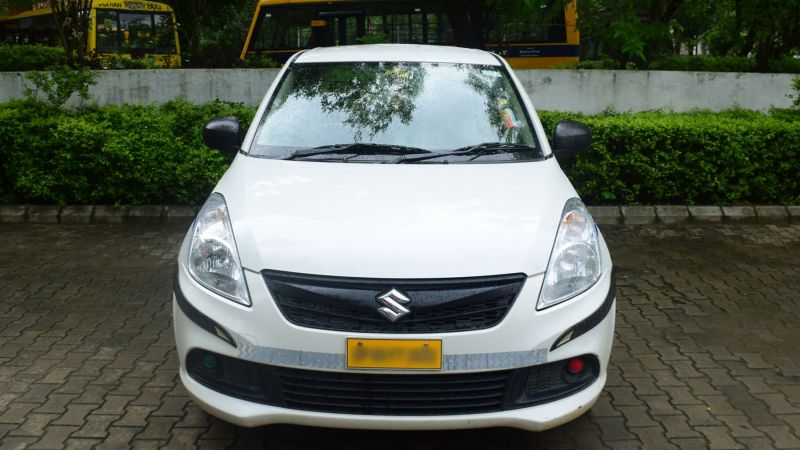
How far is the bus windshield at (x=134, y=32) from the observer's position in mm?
22297

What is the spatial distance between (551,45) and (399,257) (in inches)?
664

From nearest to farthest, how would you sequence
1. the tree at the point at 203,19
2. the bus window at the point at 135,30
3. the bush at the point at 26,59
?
the bush at the point at 26,59
the bus window at the point at 135,30
the tree at the point at 203,19

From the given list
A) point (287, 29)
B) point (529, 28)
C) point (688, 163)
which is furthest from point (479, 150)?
point (287, 29)

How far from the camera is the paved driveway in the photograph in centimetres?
406

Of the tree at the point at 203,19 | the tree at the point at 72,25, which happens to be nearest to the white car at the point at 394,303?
the tree at the point at 72,25

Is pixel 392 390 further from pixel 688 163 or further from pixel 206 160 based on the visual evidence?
pixel 688 163

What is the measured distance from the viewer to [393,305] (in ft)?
11.0

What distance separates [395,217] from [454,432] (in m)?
1.11

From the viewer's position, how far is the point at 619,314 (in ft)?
19.8

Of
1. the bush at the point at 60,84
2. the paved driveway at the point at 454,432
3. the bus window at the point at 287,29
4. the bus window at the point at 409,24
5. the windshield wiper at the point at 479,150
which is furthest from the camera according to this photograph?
the bus window at the point at 287,29

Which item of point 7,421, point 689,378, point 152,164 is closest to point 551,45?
point 152,164

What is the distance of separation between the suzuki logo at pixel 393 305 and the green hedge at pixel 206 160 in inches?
232

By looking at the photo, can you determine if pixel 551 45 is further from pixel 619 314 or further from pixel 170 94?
pixel 619 314

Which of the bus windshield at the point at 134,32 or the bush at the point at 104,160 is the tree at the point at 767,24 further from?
the bus windshield at the point at 134,32
